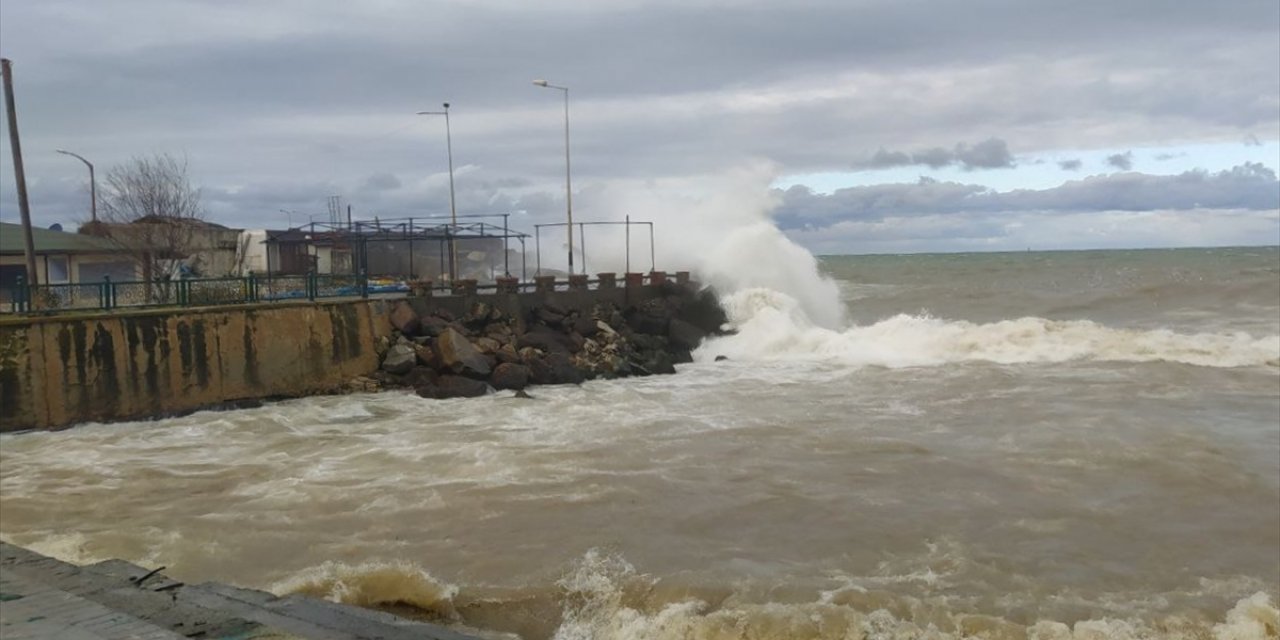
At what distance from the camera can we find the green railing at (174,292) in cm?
2038

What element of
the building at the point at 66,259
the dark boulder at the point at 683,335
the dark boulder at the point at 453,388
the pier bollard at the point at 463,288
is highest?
the building at the point at 66,259

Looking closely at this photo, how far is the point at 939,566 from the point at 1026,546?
4.00 ft

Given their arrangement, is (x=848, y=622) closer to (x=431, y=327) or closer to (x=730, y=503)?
(x=730, y=503)

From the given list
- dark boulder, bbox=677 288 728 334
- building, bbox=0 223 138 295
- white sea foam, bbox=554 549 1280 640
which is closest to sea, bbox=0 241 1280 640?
white sea foam, bbox=554 549 1280 640

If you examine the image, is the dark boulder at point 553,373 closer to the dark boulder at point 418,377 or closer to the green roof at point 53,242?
the dark boulder at point 418,377

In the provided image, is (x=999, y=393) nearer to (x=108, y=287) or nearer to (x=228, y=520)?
(x=228, y=520)

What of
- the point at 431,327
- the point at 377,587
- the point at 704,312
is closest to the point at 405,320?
the point at 431,327

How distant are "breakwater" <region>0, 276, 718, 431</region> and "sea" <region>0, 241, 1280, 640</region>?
3.15 feet

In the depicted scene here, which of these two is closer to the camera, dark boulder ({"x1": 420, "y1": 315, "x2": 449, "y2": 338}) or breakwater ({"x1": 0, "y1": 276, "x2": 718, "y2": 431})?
breakwater ({"x1": 0, "y1": 276, "x2": 718, "y2": 431})

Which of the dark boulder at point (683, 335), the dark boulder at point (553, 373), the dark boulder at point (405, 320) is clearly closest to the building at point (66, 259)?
the dark boulder at point (405, 320)

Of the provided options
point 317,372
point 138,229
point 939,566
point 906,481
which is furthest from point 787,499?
point 138,229

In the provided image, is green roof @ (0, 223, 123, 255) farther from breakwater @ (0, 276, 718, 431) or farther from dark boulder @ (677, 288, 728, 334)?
dark boulder @ (677, 288, 728, 334)

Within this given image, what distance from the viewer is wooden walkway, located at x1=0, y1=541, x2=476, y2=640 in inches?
247

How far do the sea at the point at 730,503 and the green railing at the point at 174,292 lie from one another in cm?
359
